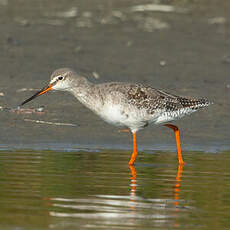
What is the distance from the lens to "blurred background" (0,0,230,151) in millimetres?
12570

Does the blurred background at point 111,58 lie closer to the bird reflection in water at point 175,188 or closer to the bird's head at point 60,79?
the bird's head at point 60,79

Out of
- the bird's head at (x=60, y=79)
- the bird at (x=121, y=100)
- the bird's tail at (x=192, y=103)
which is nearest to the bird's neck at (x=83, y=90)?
the bird at (x=121, y=100)

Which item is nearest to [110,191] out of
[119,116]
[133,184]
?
[133,184]

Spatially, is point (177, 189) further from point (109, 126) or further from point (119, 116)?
point (109, 126)

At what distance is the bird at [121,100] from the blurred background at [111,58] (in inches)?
35.4

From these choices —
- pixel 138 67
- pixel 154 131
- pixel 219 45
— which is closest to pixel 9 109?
pixel 154 131

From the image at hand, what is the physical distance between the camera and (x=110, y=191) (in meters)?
8.43

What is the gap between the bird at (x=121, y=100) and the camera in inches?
423

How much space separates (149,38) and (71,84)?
891 cm

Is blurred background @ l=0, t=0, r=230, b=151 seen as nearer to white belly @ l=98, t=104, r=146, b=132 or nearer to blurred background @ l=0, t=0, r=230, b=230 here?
blurred background @ l=0, t=0, r=230, b=230

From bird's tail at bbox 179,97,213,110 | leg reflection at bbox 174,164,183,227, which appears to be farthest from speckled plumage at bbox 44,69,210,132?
leg reflection at bbox 174,164,183,227

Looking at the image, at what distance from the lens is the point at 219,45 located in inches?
768

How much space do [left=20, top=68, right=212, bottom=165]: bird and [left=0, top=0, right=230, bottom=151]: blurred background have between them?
0.90 meters

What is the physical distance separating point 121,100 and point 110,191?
2.55m
